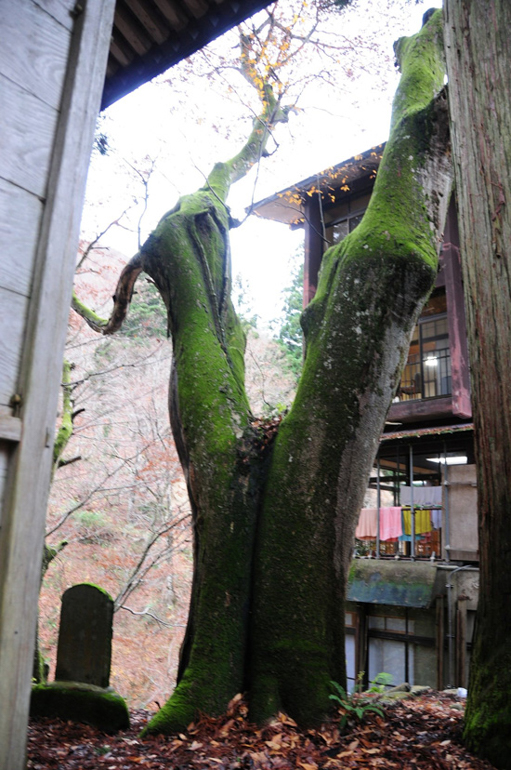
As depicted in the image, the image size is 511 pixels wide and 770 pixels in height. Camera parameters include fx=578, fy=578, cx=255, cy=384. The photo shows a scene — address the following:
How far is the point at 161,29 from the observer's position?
3682 mm

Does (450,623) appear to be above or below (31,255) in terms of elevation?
below

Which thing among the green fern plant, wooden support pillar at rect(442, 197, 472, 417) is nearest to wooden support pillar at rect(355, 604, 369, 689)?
wooden support pillar at rect(442, 197, 472, 417)

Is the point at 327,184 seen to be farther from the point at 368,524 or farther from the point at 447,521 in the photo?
the point at 447,521

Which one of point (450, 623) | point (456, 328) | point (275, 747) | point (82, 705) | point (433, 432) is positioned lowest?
point (450, 623)

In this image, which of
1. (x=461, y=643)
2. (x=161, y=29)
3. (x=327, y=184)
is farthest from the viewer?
(x=327, y=184)

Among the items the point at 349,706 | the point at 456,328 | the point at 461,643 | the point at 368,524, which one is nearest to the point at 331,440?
the point at 349,706

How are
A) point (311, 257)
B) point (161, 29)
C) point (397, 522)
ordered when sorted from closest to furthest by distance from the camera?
Answer: point (161, 29), point (397, 522), point (311, 257)

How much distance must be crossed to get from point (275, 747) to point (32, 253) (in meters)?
3.55

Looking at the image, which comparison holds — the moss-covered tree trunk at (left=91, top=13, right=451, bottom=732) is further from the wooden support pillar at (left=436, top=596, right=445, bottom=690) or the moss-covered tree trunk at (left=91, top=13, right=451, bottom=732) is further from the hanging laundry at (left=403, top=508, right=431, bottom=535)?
the hanging laundry at (left=403, top=508, right=431, bottom=535)

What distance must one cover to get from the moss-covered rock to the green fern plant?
202 centimetres

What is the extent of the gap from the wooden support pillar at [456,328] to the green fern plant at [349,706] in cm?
1070

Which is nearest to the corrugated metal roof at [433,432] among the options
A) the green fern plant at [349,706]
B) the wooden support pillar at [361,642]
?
the wooden support pillar at [361,642]

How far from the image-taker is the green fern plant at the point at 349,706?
4266 millimetres

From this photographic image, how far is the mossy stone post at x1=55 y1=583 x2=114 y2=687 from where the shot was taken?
17.5 ft
